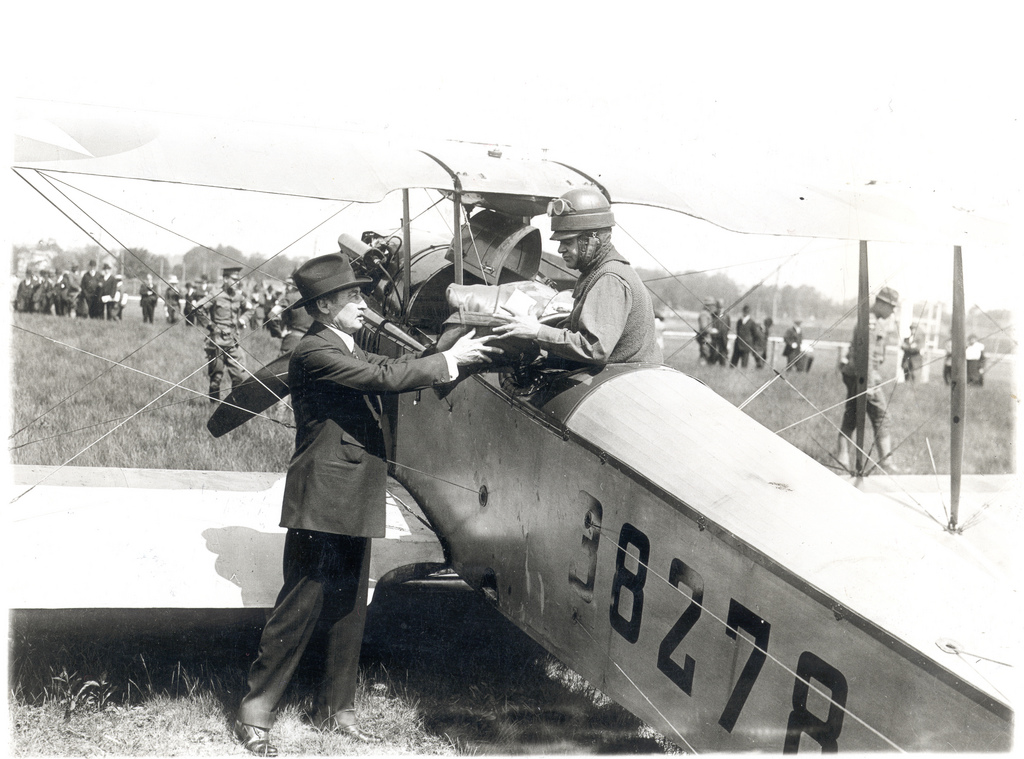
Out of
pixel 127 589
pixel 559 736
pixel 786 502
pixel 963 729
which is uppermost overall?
pixel 786 502

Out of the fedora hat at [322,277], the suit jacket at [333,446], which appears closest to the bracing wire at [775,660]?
the suit jacket at [333,446]

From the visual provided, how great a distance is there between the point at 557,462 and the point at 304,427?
1188 millimetres

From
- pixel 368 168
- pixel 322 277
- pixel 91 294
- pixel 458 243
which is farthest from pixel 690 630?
pixel 91 294

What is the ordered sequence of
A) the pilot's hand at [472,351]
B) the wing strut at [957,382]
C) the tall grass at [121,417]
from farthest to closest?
the tall grass at [121,417] → the wing strut at [957,382] → the pilot's hand at [472,351]

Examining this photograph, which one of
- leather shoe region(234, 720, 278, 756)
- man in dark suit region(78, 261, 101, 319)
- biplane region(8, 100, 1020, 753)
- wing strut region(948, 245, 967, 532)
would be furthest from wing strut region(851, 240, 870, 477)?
man in dark suit region(78, 261, 101, 319)

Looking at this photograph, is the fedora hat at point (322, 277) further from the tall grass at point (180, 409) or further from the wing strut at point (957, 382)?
the wing strut at point (957, 382)

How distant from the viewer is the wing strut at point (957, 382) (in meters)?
6.88

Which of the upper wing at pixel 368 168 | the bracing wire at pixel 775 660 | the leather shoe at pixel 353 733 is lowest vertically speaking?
the leather shoe at pixel 353 733

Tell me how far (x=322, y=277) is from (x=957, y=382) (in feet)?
17.5

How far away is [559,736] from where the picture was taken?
13.8 ft

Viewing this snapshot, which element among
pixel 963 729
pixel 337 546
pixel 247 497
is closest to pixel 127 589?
pixel 337 546

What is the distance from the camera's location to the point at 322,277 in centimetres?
392

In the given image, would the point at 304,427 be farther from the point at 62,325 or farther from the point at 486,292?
the point at 62,325

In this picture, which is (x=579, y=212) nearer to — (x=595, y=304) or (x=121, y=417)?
(x=595, y=304)
